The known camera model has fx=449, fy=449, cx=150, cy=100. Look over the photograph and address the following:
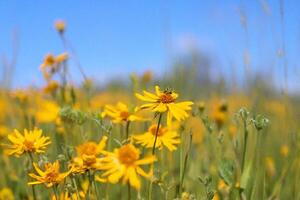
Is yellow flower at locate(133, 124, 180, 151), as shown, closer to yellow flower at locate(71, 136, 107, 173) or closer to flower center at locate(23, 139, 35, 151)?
yellow flower at locate(71, 136, 107, 173)

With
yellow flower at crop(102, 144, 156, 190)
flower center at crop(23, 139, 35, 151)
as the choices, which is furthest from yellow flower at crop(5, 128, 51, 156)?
yellow flower at crop(102, 144, 156, 190)

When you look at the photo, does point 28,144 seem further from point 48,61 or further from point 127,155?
point 48,61

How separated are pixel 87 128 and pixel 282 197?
79 centimetres

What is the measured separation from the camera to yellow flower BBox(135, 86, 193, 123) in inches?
34.0

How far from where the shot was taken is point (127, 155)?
83 cm

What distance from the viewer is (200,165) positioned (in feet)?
6.34

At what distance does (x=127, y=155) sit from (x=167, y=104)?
137 millimetres

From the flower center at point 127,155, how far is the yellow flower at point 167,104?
0.09 meters

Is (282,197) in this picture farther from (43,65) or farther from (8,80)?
(8,80)

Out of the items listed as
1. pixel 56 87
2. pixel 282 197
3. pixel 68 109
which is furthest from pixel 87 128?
pixel 282 197

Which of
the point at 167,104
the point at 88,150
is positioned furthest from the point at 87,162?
the point at 167,104

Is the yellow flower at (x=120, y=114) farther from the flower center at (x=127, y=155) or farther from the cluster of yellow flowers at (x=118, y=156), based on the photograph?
the flower center at (x=127, y=155)

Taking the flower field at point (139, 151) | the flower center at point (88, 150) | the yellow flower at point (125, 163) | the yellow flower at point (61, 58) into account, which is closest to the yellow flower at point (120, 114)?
the flower field at point (139, 151)

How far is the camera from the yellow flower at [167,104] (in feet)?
2.83
